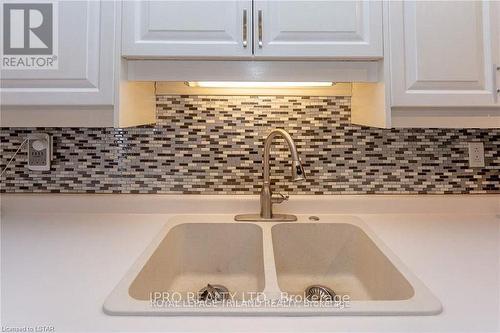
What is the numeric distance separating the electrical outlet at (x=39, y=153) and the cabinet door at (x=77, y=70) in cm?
33

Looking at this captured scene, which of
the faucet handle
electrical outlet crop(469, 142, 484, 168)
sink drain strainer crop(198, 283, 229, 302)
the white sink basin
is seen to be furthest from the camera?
electrical outlet crop(469, 142, 484, 168)

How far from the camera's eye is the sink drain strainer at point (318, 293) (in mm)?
968

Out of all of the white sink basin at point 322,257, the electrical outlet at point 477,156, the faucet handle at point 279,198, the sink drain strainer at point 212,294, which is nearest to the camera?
the sink drain strainer at point 212,294

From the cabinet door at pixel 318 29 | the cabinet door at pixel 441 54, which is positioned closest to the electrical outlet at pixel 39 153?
the cabinet door at pixel 318 29

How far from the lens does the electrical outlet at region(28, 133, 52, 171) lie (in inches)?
49.1

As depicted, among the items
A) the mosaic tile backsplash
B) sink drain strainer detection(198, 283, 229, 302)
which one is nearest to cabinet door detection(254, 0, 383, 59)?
the mosaic tile backsplash

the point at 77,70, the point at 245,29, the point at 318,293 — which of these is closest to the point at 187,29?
the point at 245,29

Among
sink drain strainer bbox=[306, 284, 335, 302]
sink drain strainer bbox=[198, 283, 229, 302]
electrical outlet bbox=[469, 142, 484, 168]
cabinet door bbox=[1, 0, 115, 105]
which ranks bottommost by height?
sink drain strainer bbox=[306, 284, 335, 302]

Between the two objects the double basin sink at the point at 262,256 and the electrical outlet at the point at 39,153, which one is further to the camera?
the electrical outlet at the point at 39,153

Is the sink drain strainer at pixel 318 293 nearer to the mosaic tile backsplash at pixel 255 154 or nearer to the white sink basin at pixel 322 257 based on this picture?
the white sink basin at pixel 322 257

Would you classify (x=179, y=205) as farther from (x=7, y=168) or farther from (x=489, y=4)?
(x=489, y=4)

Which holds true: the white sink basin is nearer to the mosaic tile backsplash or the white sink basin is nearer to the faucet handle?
the faucet handle

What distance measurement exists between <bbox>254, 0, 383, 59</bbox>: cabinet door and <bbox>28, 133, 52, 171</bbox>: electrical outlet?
0.90 metres

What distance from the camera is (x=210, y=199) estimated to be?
1.23 meters
